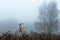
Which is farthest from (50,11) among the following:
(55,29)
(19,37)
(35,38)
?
(19,37)

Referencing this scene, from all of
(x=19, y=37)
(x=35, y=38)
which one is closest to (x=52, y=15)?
(x=35, y=38)

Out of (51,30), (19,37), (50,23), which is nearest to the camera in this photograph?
(19,37)

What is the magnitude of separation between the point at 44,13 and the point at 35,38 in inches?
282

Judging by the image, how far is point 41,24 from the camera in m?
16.9

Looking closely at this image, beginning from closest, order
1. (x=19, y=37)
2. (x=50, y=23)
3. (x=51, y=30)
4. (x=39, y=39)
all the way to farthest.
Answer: (x=19, y=37) → (x=39, y=39) → (x=51, y=30) → (x=50, y=23)

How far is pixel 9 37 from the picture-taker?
34.0 feet

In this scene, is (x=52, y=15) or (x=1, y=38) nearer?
(x=1, y=38)

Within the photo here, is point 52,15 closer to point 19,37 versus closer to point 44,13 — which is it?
point 44,13

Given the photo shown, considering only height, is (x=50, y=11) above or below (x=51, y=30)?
above

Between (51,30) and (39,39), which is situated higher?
(39,39)

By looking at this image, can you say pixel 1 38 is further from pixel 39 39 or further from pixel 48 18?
pixel 48 18

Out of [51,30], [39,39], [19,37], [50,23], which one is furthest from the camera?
[50,23]

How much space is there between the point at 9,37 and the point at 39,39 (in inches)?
61.1

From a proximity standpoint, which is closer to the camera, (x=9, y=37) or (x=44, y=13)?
(x=9, y=37)
